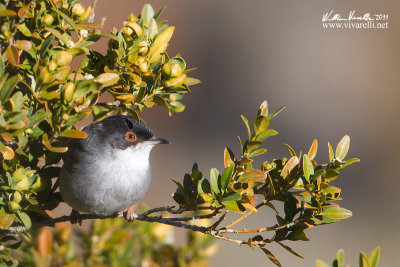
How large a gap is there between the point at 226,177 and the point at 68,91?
3.24 ft

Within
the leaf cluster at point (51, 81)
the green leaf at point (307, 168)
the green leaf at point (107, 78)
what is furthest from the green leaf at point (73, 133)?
the green leaf at point (307, 168)

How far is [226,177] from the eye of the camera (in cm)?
285

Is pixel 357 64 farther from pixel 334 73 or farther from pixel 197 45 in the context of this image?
pixel 197 45

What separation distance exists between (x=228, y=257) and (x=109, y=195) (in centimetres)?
472

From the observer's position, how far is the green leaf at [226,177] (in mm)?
2828

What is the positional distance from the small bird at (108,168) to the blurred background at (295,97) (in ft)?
14.4

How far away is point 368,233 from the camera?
28.3 ft

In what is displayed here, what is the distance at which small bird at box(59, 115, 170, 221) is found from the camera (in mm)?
3746

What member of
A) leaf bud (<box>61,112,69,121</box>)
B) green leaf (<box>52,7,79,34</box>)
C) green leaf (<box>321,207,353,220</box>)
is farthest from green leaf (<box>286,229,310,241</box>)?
green leaf (<box>52,7,79,34</box>)

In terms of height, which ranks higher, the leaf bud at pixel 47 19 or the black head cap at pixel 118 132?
the leaf bud at pixel 47 19

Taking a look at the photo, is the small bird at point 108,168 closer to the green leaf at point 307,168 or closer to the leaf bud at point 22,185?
the leaf bud at point 22,185

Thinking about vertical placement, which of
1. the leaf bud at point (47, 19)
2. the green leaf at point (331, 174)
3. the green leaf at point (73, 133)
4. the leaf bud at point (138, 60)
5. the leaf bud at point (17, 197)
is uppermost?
the leaf bud at point (47, 19)

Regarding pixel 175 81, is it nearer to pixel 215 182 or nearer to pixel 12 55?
pixel 215 182

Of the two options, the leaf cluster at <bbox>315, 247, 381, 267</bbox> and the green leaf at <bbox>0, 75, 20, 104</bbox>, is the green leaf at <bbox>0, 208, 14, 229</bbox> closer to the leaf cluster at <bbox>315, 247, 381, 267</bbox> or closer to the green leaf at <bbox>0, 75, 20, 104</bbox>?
the green leaf at <bbox>0, 75, 20, 104</bbox>
